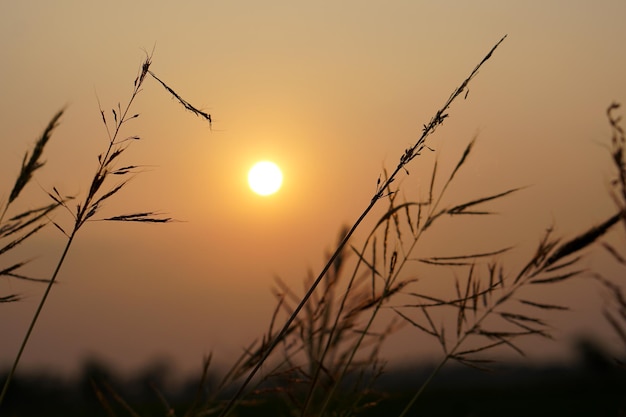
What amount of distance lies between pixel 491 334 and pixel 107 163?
1220mm

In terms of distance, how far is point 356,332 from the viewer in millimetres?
2576

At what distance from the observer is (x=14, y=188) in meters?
2.01

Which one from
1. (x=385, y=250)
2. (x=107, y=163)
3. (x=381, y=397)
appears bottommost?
(x=381, y=397)

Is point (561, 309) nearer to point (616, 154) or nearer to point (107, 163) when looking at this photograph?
point (616, 154)

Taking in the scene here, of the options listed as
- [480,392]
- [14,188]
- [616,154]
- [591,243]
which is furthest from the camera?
[480,392]

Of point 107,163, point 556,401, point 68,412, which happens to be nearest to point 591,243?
point 107,163

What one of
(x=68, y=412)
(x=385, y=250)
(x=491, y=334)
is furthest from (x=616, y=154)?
(x=68, y=412)

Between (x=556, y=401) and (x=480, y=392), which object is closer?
(x=556, y=401)

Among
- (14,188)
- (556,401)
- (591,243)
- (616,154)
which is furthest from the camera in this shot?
(556,401)

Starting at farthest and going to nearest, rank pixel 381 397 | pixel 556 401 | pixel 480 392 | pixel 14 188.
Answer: pixel 480 392 → pixel 556 401 → pixel 381 397 → pixel 14 188

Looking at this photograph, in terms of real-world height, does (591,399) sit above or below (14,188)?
below

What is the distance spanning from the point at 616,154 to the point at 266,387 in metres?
1.23

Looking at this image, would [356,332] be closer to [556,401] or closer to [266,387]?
[266,387]

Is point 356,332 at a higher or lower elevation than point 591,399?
higher
